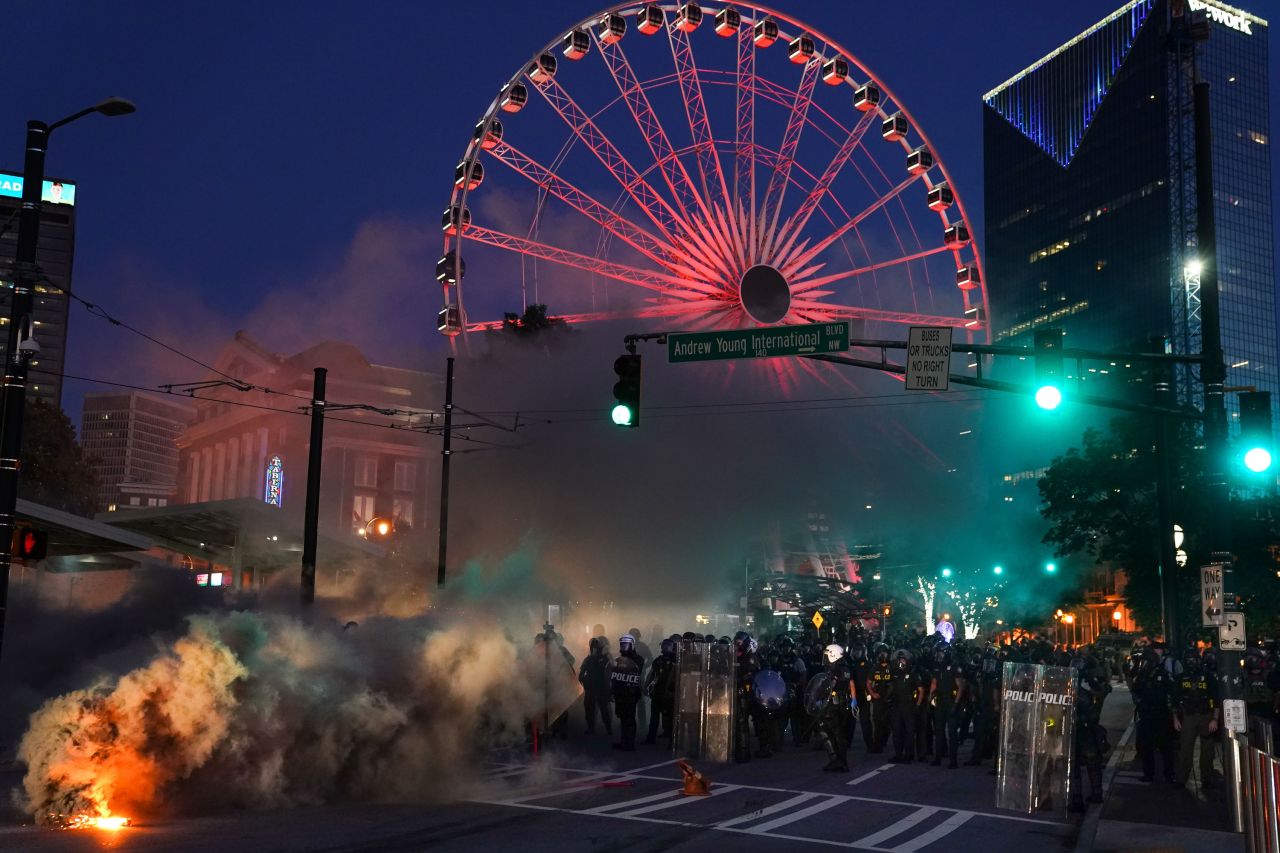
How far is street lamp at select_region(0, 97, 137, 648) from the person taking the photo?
12.5 meters

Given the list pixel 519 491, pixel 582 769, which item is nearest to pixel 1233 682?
pixel 582 769

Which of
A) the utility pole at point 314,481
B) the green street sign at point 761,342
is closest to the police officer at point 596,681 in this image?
the utility pole at point 314,481

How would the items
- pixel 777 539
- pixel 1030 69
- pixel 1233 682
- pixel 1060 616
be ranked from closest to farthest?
pixel 1233 682 → pixel 777 539 → pixel 1060 616 → pixel 1030 69

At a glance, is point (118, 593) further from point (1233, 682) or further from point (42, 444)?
point (42, 444)

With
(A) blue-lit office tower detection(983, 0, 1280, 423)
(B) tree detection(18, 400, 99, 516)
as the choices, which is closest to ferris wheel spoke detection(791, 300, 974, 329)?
(B) tree detection(18, 400, 99, 516)

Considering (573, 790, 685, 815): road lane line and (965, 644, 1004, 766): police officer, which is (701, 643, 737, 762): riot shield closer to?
(573, 790, 685, 815): road lane line

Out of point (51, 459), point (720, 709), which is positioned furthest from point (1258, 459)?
point (51, 459)

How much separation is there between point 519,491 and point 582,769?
119 ft

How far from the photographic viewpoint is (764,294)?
2728 cm

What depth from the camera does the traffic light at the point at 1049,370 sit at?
13.2 meters

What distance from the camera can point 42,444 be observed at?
5206 centimetres

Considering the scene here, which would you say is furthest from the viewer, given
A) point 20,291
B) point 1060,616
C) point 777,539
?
point 1060,616

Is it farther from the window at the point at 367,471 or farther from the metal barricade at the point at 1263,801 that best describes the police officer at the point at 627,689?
the window at the point at 367,471

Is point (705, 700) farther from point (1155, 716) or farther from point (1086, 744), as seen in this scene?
point (1155, 716)
